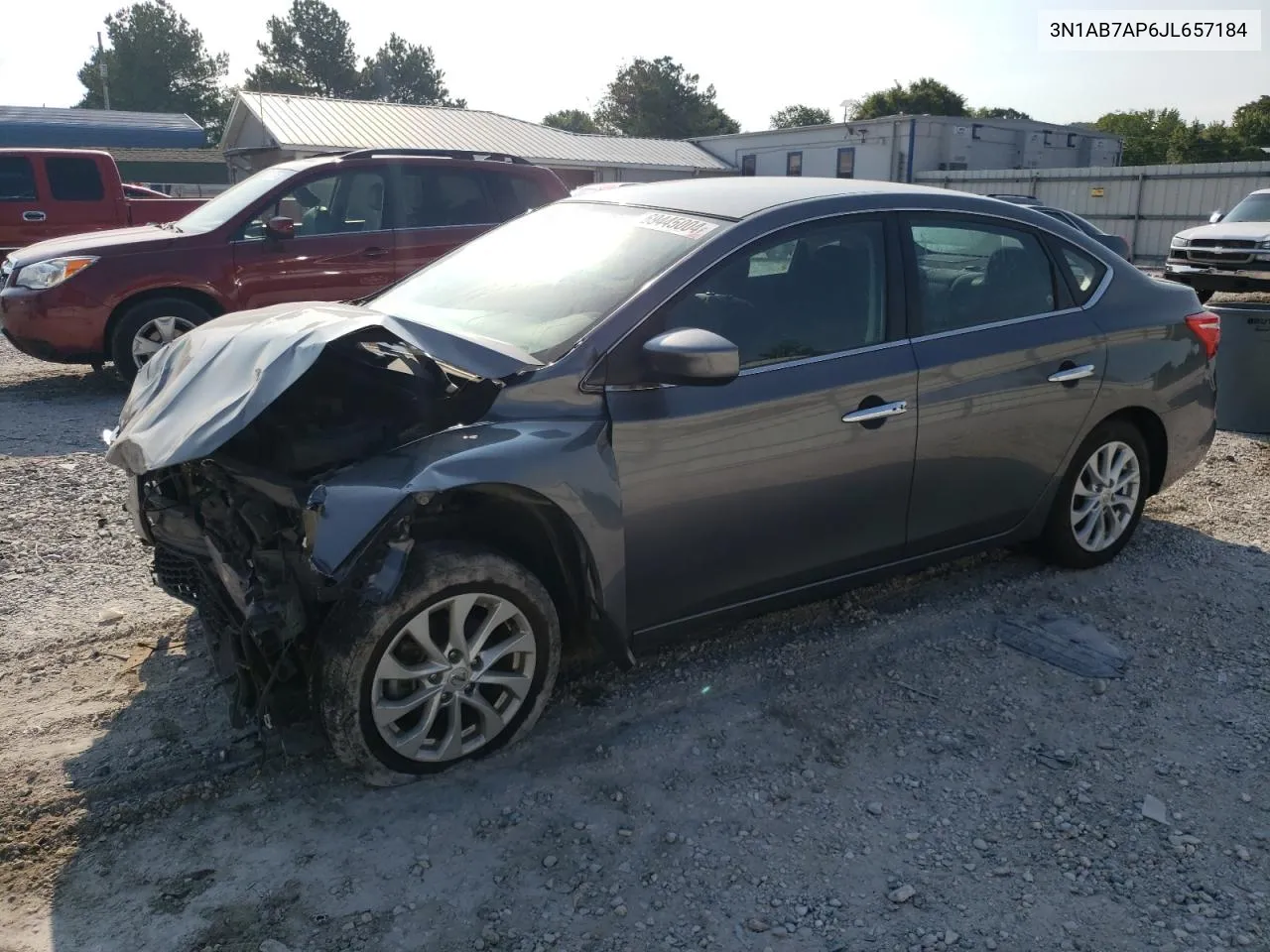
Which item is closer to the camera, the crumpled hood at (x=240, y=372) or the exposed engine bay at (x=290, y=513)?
the exposed engine bay at (x=290, y=513)

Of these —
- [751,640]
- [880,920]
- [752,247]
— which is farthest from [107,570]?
[880,920]

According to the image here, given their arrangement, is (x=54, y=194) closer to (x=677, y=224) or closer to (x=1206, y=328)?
(x=677, y=224)

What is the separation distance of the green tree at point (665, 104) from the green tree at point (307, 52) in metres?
24.4

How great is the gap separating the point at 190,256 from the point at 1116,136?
136 ft

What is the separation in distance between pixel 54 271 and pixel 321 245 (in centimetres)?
202

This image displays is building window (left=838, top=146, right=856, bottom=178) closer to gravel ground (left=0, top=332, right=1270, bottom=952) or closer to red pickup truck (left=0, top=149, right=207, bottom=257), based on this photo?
red pickup truck (left=0, top=149, right=207, bottom=257)

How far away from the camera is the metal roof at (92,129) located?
3522cm

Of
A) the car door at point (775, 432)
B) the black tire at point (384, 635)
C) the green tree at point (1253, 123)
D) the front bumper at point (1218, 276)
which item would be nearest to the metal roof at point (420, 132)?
the front bumper at point (1218, 276)

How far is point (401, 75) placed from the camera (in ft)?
284

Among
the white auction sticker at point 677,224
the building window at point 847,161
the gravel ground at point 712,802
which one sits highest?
the building window at point 847,161

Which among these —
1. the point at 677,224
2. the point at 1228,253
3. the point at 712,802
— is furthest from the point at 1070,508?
the point at 1228,253

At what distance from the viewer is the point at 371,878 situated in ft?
8.89

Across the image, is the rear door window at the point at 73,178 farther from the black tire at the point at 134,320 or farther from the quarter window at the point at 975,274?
the quarter window at the point at 975,274

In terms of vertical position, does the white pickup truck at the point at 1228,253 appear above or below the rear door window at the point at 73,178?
below
